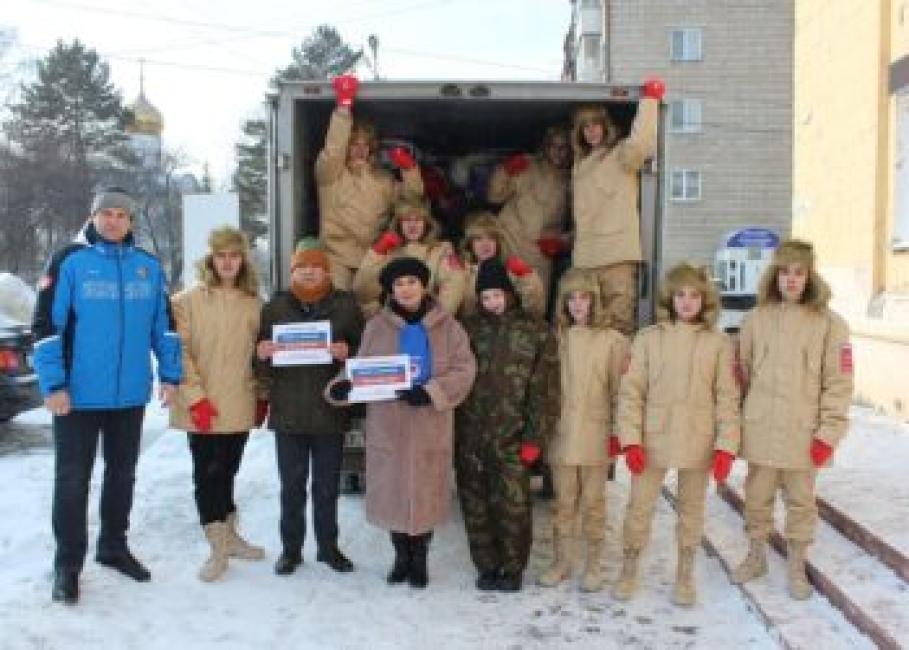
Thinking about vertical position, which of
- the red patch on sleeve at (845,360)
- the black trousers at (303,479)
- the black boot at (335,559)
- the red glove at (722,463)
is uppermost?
the red patch on sleeve at (845,360)

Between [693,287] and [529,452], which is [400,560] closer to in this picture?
[529,452]

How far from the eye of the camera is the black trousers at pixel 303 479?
16.8ft

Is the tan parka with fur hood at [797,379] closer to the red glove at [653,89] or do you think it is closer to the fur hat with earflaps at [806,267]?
the fur hat with earflaps at [806,267]

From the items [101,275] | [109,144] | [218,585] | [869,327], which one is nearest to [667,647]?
[218,585]

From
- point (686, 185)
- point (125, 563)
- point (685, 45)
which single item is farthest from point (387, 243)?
point (685, 45)

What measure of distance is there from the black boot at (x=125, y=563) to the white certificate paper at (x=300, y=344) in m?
1.26

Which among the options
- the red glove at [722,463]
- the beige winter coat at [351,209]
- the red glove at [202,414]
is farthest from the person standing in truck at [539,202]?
the red glove at [202,414]

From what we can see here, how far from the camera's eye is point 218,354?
504 centimetres

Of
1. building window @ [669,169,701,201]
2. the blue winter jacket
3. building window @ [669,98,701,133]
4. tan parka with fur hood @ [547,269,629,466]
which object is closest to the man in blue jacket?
the blue winter jacket

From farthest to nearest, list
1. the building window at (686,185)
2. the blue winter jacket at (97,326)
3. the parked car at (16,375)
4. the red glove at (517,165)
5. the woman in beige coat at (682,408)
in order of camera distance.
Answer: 1. the building window at (686,185)
2. the parked car at (16,375)
3. the red glove at (517,165)
4. the woman in beige coat at (682,408)
5. the blue winter jacket at (97,326)

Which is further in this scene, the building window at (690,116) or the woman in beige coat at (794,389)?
the building window at (690,116)

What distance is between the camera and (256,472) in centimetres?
771

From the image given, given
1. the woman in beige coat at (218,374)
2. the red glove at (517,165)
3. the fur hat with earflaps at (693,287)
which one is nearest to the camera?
the fur hat with earflaps at (693,287)

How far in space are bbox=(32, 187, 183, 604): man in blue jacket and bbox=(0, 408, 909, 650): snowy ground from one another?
0.31 metres
